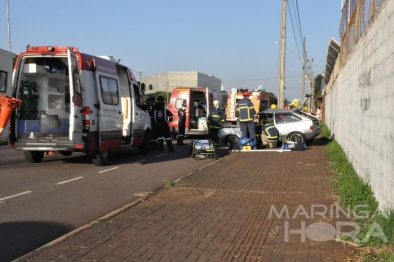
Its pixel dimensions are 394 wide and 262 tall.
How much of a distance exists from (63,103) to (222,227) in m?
8.80

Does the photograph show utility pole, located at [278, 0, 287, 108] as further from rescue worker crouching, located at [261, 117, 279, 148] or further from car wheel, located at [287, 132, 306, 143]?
rescue worker crouching, located at [261, 117, 279, 148]

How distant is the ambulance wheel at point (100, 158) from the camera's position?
1270 cm

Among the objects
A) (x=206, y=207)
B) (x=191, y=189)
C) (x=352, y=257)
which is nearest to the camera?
(x=352, y=257)

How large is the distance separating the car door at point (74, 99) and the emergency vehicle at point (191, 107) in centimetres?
1198

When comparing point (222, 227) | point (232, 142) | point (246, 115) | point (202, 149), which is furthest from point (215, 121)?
point (222, 227)

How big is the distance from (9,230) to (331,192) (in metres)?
5.42

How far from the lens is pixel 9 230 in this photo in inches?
258

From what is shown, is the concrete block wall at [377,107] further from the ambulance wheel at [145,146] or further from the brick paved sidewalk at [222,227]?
the ambulance wheel at [145,146]

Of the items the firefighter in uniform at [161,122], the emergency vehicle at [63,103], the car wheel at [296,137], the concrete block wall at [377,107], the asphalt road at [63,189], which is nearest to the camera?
the concrete block wall at [377,107]

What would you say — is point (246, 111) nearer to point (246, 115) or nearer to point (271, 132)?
point (246, 115)

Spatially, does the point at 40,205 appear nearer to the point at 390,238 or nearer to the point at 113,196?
the point at 113,196

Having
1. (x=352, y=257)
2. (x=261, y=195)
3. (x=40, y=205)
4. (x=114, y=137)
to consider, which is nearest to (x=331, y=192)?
(x=261, y=195)

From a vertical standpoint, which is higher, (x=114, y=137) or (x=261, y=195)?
(x=114, y=137)

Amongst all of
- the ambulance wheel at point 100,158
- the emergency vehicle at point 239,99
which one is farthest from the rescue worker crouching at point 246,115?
the emergency vehicle at point 239,99
